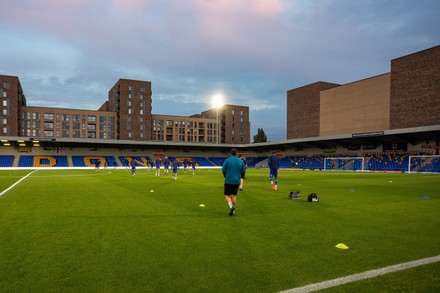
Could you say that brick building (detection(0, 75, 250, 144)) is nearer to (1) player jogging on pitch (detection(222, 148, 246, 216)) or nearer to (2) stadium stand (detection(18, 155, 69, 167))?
(2) stadium stand (detection(18, 155, 69, 167))

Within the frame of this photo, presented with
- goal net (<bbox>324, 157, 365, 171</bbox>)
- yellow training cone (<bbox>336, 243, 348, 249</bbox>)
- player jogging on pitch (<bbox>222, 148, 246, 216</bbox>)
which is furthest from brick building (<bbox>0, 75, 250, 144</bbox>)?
yellow training cone (<bbox>336, 243, 348, 249</bbox>)

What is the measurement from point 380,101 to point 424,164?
75.3 feet

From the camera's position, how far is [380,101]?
61.2 meters

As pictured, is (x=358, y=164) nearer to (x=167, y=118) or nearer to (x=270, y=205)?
(x=270, y=205)

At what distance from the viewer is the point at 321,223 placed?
7930mm

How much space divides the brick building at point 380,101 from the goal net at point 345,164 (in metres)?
12.4

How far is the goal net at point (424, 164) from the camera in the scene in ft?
133

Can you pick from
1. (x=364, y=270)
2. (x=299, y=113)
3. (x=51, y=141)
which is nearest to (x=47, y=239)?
(x=364, y=270)

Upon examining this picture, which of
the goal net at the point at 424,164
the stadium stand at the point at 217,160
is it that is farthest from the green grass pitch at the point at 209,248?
the stadium stand at the point at 217,160

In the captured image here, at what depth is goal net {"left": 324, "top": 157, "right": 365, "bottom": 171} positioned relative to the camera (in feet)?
166

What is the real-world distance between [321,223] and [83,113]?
106376mm

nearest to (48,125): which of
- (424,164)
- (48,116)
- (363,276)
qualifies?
(48,116)

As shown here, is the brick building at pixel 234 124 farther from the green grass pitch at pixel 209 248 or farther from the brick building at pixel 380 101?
the green grass pitch at pixel 209 248

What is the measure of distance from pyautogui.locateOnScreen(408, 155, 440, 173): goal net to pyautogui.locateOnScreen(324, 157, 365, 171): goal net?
736 centimetres
